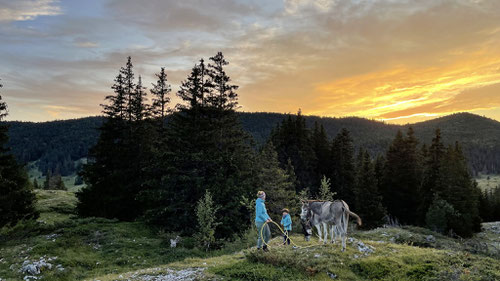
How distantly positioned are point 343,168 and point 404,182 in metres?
10.8

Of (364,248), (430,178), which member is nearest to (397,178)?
(430,178)

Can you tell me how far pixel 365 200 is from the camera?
44.6m

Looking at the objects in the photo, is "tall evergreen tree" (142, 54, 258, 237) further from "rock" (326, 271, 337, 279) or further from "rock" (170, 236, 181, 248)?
"rock" (326, 271, 337, 279)

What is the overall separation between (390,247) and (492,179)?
8251 inches

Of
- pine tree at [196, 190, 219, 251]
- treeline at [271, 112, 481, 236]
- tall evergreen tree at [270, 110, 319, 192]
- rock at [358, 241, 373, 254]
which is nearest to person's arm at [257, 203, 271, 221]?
rock at [358, 241, 373, 254]

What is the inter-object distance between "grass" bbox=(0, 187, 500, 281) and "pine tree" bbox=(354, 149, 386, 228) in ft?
65.4

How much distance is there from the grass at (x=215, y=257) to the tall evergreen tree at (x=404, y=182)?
2875 centimetres

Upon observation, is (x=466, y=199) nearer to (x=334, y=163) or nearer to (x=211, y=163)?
(x=334, y=163)

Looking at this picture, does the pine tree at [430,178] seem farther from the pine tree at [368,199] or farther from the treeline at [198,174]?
the pine tree at [368,199]

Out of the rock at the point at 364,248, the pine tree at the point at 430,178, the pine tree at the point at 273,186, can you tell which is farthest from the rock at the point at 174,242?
the pine tree at the point at 430,178

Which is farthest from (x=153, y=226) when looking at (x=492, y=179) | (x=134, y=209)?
(x=492, y=179)

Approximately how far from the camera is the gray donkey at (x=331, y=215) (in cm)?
1240

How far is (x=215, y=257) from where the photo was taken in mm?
16203

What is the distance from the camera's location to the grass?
10711 millimetres
